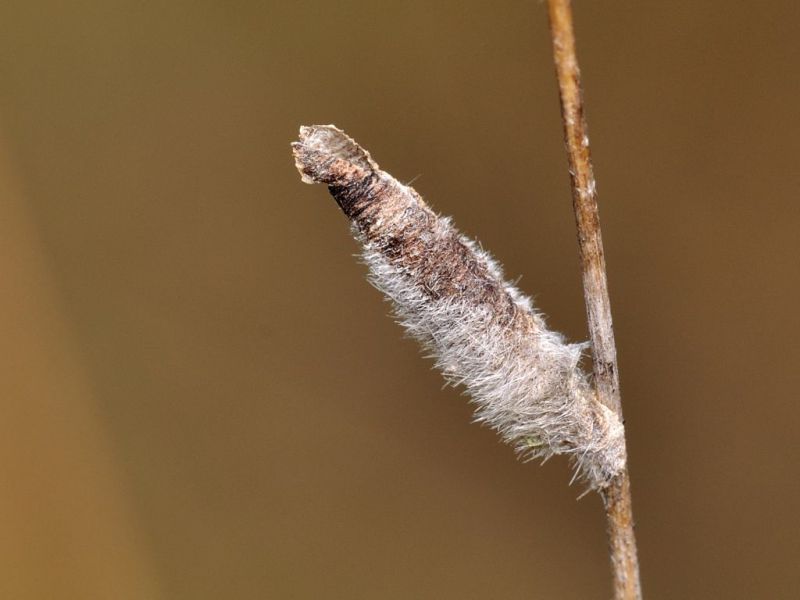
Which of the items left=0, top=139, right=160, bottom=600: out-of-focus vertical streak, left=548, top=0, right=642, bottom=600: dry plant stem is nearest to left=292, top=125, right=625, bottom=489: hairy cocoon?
left=548, top=0, right=642, bottom=600: dry plant stem

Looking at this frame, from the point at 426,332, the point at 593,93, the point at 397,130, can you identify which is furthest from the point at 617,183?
the point at 426,332

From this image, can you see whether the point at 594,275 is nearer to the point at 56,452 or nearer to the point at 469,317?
the point at 469,317

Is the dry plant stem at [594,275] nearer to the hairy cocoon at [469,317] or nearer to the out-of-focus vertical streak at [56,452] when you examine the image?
the hairy cocoon at [469,317]

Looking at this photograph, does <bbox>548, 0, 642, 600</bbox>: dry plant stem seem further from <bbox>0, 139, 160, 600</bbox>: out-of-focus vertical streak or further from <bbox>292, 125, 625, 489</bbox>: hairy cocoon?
<bbox>0, 139, 160, 600</bbox>: out-of-focus vertical streak

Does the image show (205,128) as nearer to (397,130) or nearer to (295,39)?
(295,39)

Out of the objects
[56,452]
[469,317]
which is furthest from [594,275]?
[56,452]

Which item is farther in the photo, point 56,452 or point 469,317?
point 56,452
